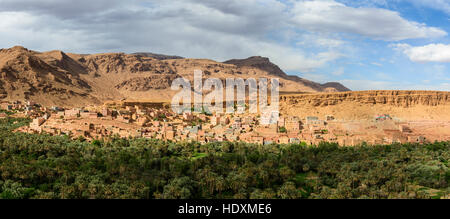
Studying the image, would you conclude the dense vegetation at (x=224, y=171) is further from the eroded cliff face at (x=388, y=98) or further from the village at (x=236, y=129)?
the eroded cliff face at (x=388, y=98)

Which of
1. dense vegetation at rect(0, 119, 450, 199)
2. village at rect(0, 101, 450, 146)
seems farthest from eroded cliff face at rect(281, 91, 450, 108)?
dense vegetation at rect(0, 119, 450, 199)

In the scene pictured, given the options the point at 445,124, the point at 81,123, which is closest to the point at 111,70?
the point at 81,123

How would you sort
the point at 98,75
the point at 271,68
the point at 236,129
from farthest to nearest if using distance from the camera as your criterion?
the point at 271,68 < the point at 98,75 < the point at 236,129

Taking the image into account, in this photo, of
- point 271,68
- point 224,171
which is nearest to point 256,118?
point 224,171

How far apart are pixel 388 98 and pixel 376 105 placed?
1.72 metres

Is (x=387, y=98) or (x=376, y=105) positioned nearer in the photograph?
(x=376, y=105)

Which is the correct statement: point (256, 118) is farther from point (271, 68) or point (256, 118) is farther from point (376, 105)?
point (271, 68)

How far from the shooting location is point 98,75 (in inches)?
3671

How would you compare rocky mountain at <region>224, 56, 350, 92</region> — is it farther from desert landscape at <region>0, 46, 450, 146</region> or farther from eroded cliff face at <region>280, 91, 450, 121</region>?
eroded cliff face at <region>280, 91, 450, 121</region>

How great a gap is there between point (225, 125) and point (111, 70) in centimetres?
6420

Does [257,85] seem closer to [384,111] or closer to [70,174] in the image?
[384,111]

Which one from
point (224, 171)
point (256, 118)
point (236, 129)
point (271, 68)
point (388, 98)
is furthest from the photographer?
point (271, 68)

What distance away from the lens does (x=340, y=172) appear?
2180 cm

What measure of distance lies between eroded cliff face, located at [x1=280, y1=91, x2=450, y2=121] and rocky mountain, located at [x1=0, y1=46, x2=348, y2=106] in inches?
1239
